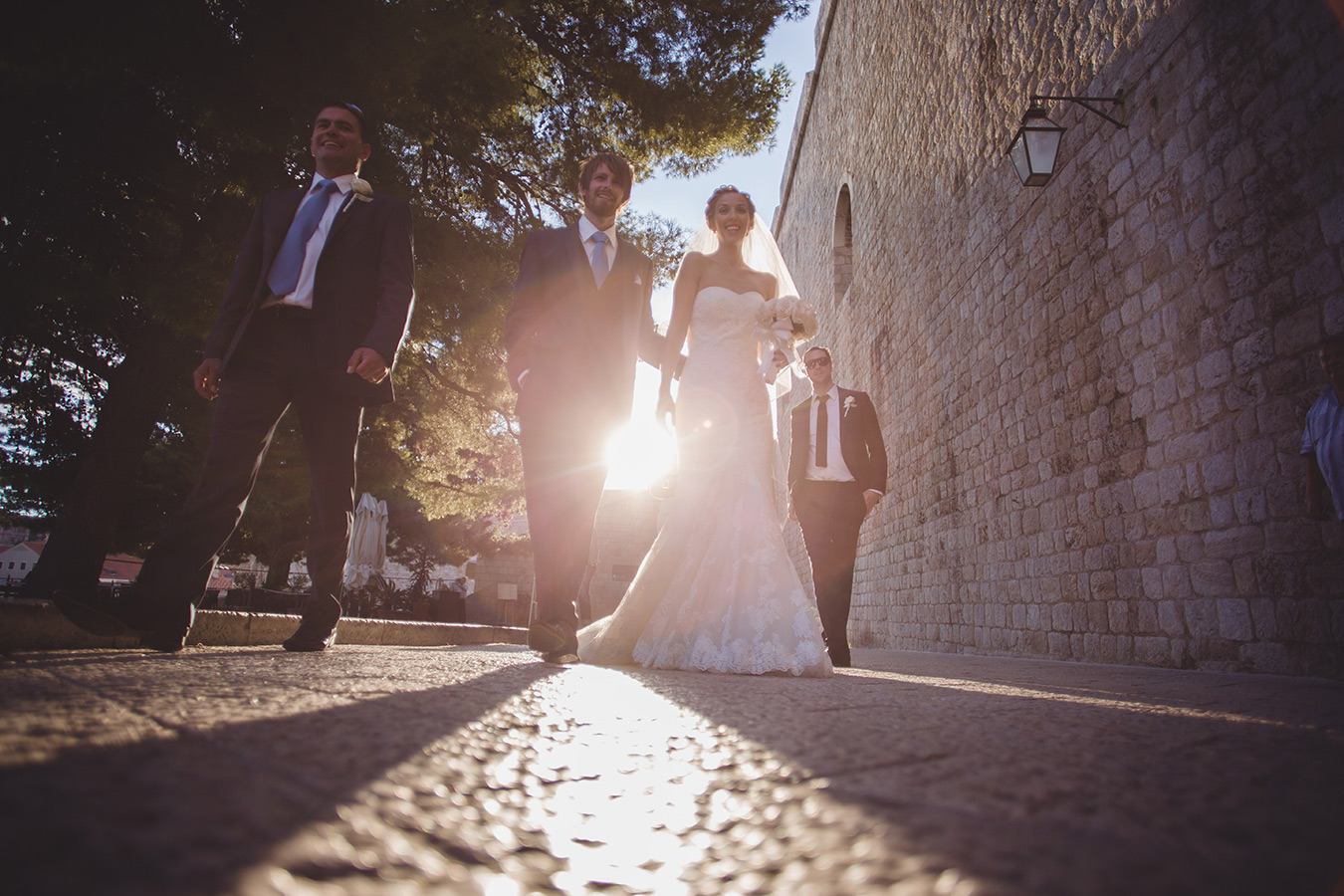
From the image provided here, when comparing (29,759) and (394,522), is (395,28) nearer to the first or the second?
(29,759)

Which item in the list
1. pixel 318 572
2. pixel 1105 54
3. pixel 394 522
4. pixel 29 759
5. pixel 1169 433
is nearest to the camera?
pixel 29 759

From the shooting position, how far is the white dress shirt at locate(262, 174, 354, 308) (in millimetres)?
2592

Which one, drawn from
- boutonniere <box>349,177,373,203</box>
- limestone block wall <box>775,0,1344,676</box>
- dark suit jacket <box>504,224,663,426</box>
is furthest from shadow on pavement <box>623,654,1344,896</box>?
limestone block wall <box>775,0,1344,676</box>

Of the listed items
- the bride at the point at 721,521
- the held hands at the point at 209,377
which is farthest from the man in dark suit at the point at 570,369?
the held hands at the point at 209,377

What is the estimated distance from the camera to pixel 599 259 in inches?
120

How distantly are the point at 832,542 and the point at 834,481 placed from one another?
0.42 m

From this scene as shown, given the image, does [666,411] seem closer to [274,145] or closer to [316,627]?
[316,627]

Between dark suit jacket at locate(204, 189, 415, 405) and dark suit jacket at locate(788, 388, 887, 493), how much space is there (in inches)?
108

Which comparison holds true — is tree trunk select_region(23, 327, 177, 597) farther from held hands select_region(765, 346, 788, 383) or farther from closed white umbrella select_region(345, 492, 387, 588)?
closed white umbrella select_region(345, 492, 387, 588)

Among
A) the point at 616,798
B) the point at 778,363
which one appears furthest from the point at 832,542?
the point at 616,798

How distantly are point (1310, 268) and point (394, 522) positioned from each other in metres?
23.9

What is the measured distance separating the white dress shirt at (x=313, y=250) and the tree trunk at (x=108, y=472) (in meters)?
4.65

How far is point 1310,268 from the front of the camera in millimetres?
3494

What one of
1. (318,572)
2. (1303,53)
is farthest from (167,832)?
(1303,53)
